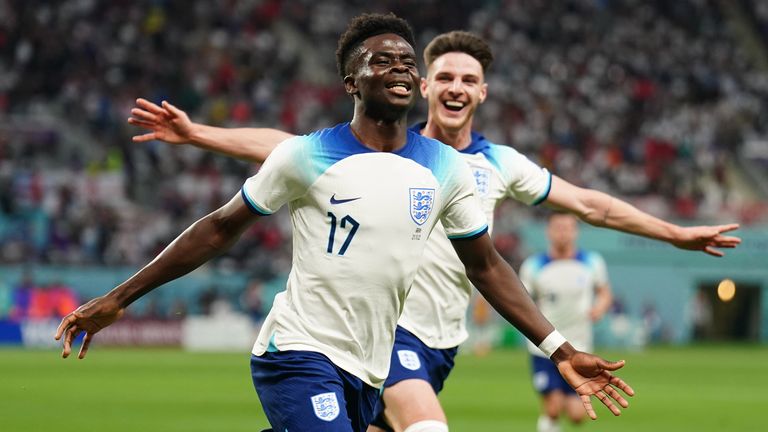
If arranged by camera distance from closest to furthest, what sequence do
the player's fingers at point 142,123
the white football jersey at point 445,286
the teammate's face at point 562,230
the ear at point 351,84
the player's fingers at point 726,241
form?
the ear at point 351,84, the player's fingers at point 142,123, the white football jersey at point 445,286, the player's fingers at point 726,241, the teammate's face at point 562,230

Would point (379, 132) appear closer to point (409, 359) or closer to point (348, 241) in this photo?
point (348, 241)

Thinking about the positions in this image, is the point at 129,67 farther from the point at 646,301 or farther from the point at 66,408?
the point at 66,408

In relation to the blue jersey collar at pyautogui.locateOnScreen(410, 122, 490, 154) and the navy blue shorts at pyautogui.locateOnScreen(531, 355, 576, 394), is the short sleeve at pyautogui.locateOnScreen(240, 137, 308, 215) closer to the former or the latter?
the blue jersey collar at pyautogui.locateOnScreen(410, 122, 490, 154)

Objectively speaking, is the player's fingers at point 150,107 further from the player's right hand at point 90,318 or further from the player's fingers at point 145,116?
the player's right hand at point 90,318

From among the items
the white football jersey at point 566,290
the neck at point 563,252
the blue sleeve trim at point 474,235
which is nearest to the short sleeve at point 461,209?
the blue sleeve trim at point 474,235

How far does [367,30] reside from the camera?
18.1 feet

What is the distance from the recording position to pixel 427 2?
3922cm

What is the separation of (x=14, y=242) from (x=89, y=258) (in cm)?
174

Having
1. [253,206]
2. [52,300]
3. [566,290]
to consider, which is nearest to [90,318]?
[253,206]

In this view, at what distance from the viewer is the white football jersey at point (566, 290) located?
15078 millimetres

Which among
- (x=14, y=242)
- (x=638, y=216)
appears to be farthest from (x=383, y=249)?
(x=14, y=242)

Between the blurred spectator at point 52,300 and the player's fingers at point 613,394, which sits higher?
the blurred spectator at point 52,300

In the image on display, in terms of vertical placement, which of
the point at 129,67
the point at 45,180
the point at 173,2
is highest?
the point at 173,2

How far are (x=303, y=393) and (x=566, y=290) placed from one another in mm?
10187
